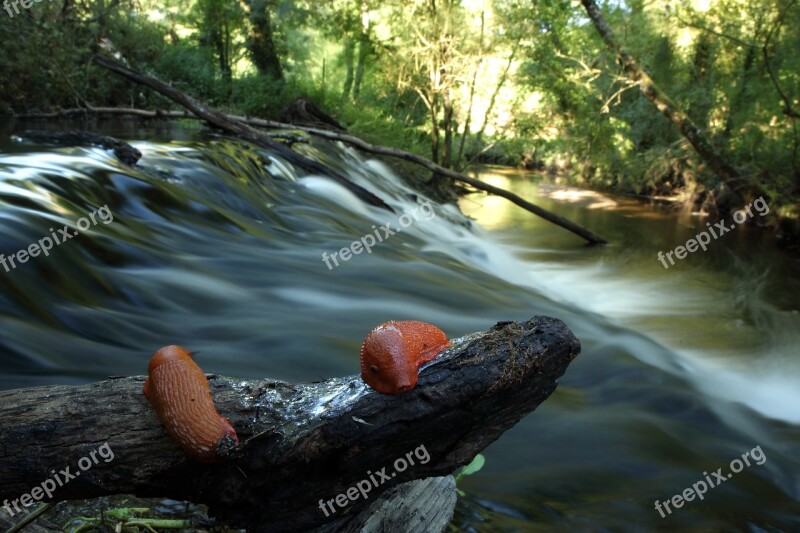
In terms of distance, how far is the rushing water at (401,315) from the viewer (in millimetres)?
3590

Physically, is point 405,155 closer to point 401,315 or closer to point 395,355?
point 401,315

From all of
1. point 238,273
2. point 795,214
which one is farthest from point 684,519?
point 795,214

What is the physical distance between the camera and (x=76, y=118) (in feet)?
45.5

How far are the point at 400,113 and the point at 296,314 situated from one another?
46.6ft

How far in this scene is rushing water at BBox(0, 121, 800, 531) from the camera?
11.8 feet
